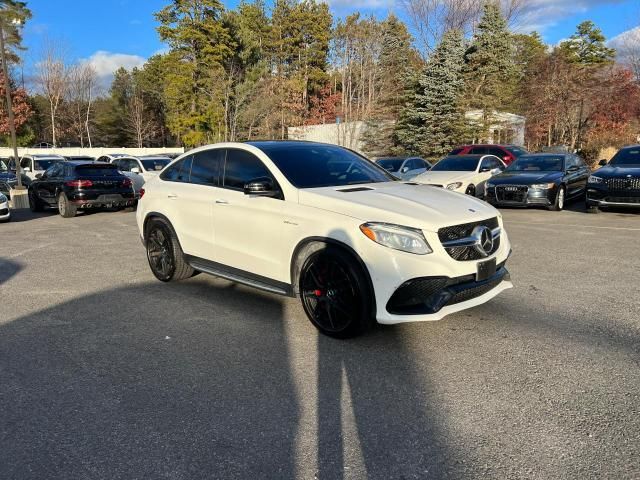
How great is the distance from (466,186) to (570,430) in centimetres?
1107

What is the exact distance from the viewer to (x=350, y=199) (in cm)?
415

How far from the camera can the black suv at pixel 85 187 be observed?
13.3 m

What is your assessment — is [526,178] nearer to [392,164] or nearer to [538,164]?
[538,164]

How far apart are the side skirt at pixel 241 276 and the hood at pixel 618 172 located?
31.9 ft

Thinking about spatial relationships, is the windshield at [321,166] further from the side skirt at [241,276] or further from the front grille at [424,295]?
the front grille at [424,295]

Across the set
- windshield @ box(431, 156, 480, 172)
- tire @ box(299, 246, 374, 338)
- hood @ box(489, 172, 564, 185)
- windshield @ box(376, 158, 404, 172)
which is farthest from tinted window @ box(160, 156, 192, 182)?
windshield @ box(376, 158, 404, 172)

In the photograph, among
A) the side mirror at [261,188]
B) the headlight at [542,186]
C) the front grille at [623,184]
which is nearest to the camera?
the side mirror at [261,188]

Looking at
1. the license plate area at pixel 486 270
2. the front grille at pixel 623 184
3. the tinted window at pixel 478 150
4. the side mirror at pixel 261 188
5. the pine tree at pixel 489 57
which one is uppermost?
the pine tree at pixel 489 57

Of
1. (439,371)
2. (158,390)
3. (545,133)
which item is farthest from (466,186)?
(545,133)

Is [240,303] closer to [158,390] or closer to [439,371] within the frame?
[158,390]

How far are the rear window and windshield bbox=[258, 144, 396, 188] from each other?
10.2 meters

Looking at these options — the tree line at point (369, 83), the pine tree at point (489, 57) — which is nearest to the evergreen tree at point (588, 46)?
the tree line at point (369, 83)

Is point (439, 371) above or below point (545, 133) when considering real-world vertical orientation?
below

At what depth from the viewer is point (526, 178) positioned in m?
12.4
